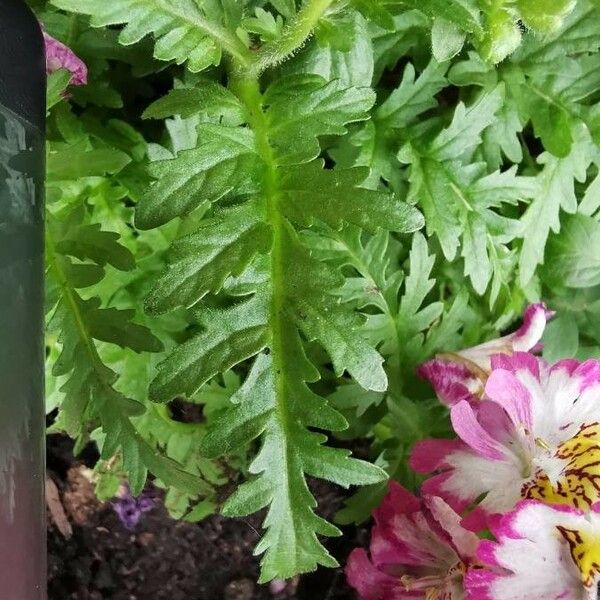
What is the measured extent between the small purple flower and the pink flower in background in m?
0.45

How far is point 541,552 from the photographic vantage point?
1.96 feet

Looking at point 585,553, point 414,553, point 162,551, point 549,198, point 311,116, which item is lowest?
point 162,551

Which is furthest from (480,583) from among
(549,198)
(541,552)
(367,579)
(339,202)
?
(549,198)

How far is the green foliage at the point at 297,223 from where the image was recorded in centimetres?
63

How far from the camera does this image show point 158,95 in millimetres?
893

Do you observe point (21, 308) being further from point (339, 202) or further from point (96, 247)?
point (339, 202)

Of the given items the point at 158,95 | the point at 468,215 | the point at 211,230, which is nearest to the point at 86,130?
the point at 158,95

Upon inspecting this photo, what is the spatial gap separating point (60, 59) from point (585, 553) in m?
0.58

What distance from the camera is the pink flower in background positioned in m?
0.72

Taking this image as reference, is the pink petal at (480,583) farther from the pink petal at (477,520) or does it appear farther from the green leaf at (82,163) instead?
the green leaf at (82,163)

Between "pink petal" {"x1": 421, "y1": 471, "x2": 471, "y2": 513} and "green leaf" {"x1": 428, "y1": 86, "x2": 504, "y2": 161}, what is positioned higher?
"green leaf" {"x1": 428, "y1": 86, "x2": 504, "y2": 161}

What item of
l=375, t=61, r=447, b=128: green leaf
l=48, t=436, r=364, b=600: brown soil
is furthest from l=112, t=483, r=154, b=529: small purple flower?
l=375, t=61, r=447, b=128: green leaf

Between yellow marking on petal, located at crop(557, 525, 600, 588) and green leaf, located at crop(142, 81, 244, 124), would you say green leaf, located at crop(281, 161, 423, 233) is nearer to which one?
green leaf, located at crop(142, 81, 244, 124)

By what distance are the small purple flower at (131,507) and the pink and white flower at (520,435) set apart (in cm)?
36
